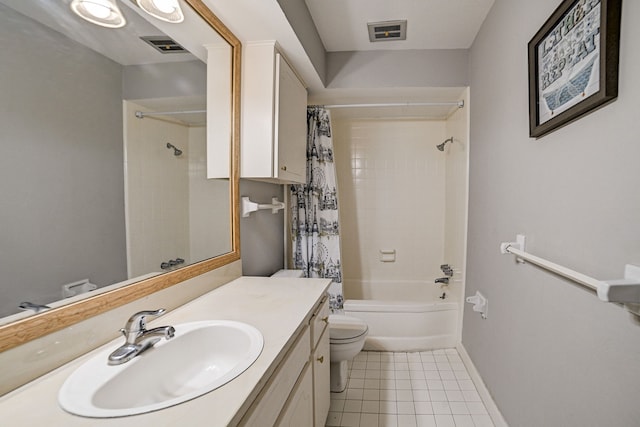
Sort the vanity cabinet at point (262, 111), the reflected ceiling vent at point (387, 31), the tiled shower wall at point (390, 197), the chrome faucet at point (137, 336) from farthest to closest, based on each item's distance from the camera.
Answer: the tiled shower wall at point (390, 197) < the reflected ceiling vent at point (387, 31) < the vanity cabinet at point (262, 111) < the chrome faucet at point (137, 336)

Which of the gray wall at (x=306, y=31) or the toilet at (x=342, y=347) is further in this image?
the toilet at (x=342, y=347)

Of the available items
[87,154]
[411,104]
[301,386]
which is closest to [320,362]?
→ [301,386]

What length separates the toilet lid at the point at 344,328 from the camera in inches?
74.1

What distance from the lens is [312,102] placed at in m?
2.57

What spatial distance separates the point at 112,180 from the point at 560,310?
62.7 inches

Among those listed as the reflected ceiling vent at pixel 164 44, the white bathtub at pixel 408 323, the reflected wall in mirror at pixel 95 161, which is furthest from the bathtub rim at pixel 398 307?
the reflected ceiling vent at pixel 164 44

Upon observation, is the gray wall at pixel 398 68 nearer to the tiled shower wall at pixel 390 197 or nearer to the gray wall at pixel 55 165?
the tiled shower wall at pixel 390 197

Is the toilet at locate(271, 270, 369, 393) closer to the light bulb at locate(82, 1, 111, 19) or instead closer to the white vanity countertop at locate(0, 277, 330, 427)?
the white vanity countertop at locate(0, 277, 330, 427)

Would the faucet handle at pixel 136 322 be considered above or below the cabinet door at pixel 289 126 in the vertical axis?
below

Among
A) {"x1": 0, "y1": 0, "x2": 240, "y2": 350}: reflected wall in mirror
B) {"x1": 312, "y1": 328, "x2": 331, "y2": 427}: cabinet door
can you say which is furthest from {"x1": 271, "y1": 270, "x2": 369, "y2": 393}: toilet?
{"x1": 0, "y1": 0, "x2": 240, "y2": 350}: reflected wall in mirror

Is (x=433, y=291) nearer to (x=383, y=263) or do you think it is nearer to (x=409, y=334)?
(x=383, y=263)

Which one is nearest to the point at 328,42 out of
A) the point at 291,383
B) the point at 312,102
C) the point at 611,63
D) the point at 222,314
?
the point at 312,102

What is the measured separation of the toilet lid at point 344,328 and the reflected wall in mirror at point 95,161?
984 millimetres

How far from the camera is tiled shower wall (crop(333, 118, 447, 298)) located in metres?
3.11
